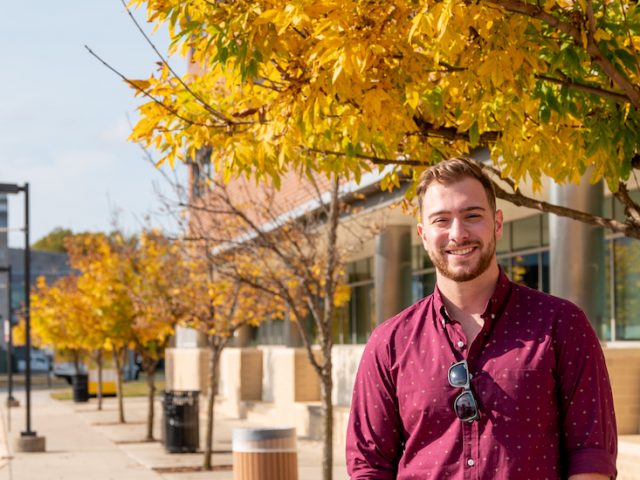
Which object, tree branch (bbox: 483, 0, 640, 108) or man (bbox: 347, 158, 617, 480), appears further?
tree branch (bbox: 483, 0, 640, 108)

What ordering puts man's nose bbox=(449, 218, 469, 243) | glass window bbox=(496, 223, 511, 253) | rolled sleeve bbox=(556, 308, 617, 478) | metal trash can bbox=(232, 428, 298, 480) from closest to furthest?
1. rolled sleeve bbox=(556, 308, 617, 478)
2. man's nose bbox=(449, 218, 469, 243)
3. metal trash can bbox=(232, 428, 298, 480)
4. glass window bbox=(496, 223, 511, 253)

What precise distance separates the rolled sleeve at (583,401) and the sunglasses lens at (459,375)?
10.7 inches

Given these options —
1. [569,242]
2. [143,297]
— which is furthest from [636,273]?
[143,297]

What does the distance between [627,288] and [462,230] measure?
15122 millimetres

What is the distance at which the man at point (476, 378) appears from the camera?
11.9 feet

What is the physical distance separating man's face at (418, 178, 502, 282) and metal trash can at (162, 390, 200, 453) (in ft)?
59.5

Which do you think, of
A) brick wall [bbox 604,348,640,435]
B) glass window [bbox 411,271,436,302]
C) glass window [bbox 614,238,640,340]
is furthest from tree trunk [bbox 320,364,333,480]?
glass window [bbox 411,271,436,302]

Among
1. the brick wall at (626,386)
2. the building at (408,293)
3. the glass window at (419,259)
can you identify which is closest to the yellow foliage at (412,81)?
the building at (408,293)

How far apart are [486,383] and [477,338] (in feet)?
0.50

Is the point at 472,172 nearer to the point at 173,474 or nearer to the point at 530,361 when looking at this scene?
the point at 530,361

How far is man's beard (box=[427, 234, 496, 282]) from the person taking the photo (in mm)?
3746

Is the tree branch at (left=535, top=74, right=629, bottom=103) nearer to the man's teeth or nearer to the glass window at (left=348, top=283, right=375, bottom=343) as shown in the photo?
the man's teeth

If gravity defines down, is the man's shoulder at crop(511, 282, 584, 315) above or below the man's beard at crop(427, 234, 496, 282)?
below

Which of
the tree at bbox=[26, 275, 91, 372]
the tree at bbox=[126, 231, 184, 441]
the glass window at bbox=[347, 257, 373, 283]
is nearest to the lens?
the tree at bbox=[126, 231, 184, 441]
